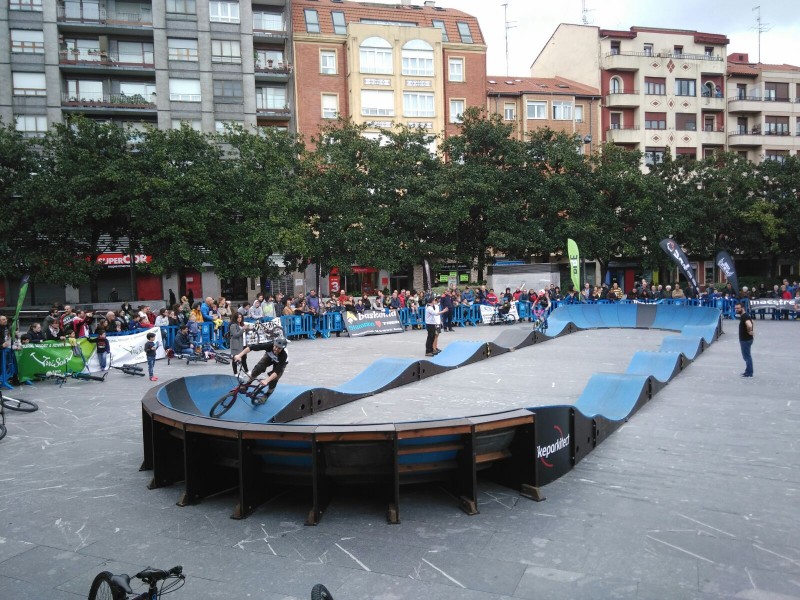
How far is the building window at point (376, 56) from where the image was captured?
146ft

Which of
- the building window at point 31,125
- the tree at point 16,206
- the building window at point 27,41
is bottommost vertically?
the tree at point 16,206

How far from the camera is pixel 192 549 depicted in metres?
5.54

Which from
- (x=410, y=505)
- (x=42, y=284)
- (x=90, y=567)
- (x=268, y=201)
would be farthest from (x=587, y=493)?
(x=42, y=284)

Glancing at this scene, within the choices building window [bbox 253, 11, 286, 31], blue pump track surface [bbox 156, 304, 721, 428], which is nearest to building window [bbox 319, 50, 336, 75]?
Answer: building window [bbox 253, 11, 286, 31]

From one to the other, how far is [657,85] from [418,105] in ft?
72.5

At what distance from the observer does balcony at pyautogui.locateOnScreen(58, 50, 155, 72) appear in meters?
Answer: 39.2

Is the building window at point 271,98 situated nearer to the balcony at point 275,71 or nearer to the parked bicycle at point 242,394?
the balcony at point 275,71

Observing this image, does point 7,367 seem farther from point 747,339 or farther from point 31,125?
point 31,125

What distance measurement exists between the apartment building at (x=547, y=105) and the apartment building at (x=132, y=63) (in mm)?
17926

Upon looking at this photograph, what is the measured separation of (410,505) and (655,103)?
53.9 meters

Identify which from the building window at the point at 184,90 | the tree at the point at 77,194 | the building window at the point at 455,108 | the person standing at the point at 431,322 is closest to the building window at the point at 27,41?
the building window at the point at 184,90

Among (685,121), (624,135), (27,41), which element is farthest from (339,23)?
(685,121)

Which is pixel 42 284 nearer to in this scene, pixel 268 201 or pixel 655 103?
pixel 268 201

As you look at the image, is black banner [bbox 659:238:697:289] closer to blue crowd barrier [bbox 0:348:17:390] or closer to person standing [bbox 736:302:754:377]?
person standing [bbox 736:302:754:377]
